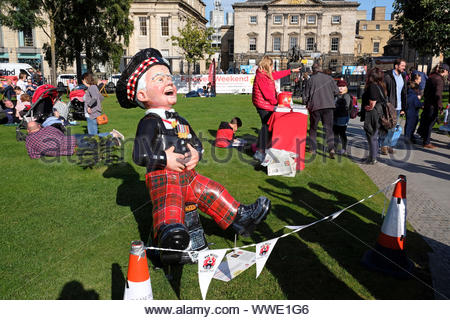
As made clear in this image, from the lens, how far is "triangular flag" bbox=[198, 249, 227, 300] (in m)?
2.43

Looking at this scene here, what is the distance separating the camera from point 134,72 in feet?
12.2

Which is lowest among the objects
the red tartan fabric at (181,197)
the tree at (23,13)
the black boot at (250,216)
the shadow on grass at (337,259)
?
the shadow on grass at (337,259)

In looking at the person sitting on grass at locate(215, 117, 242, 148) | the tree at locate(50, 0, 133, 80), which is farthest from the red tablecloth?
the tree at locate(50, 0, 133, 80)

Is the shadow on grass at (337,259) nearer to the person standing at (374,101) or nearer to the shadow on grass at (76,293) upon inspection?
the shadow on grass at (76,293)

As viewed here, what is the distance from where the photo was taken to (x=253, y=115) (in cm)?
1505

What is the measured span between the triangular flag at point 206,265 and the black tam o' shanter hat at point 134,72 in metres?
1.99

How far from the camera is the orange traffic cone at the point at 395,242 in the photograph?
330 cm

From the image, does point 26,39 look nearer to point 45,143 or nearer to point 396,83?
point 45,143

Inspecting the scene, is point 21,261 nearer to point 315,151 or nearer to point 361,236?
point 361,236

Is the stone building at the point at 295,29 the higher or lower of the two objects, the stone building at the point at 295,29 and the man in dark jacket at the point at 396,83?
the higher

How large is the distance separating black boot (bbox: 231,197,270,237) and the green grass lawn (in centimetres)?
26

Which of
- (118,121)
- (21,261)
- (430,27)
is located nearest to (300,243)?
(21,261)

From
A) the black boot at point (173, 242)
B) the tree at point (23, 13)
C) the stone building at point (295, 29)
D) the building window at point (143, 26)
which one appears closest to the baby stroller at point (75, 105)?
the black boot at point (173, 242)

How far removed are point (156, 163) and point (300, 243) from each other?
1.80 meters
